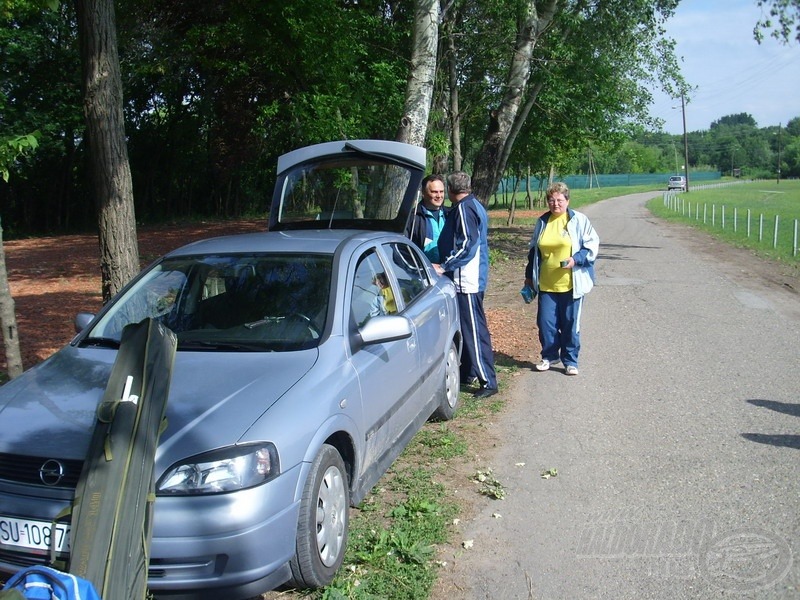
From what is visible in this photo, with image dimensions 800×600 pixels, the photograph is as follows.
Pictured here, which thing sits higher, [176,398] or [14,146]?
[14,146]

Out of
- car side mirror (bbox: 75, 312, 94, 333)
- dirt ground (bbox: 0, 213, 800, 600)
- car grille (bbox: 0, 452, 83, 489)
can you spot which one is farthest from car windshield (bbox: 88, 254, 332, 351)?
dirt ground (bbox: 0, 213, 800, 600)

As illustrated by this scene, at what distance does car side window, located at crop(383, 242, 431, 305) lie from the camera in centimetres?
566

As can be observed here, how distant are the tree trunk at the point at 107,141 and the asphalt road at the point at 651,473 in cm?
389

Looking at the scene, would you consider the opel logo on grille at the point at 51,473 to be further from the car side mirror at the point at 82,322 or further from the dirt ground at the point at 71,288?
the dirt ground at the point at 71,288

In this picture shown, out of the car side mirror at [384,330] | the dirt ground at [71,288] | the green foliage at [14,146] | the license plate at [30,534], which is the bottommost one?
the dirt ground at [71,288]

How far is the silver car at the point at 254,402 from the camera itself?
10.6 feet

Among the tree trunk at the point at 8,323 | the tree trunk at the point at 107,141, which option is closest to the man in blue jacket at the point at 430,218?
the tree trunk at the point at 107,141

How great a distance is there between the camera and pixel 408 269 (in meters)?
6.03

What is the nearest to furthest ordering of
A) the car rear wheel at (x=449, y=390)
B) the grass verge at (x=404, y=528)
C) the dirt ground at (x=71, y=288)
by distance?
the grass verge at (x=404, y=528) < the car rear wheel at (x=449, y=390) < the dirt ground at (x=71, y=288)

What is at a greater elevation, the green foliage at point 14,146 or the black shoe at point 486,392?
the green foliage at point 14,146

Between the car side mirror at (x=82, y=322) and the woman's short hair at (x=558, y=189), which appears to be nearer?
the car side mirror at (x=82, y=322)

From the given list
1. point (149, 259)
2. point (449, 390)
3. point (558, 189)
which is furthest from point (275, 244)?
point (149, 259)

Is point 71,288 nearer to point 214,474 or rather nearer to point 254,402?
point 254,402

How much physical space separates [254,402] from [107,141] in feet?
14.9
